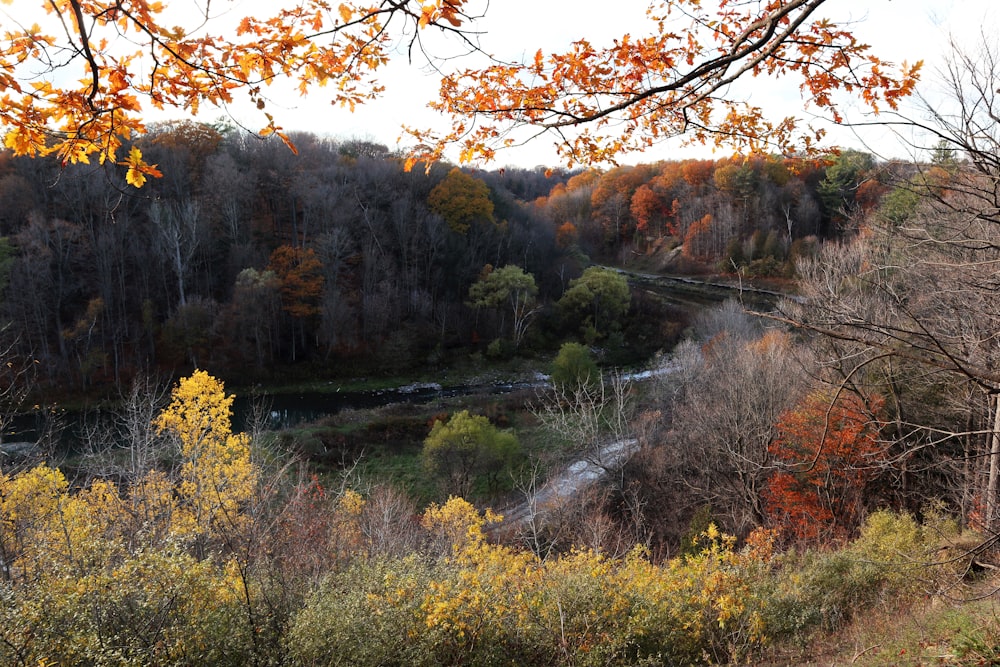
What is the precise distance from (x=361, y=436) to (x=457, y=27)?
69.3 feet

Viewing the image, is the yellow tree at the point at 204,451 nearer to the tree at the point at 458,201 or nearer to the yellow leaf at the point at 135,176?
the yellow leaf at the point at 135,176

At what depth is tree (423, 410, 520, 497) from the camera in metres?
17.2

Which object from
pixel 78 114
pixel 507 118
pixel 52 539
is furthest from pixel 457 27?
pixel 52 539

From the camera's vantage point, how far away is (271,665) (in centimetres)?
449

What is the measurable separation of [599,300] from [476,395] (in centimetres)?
1151

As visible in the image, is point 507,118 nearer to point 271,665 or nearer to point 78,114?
point 78,114

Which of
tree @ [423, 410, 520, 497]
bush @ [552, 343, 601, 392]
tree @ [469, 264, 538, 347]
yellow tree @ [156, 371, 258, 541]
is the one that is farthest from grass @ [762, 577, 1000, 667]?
tree @ [469, 264, 538, 347]

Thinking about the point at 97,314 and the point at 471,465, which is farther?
the point at 97,314

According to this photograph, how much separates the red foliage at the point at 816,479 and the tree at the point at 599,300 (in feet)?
72.3

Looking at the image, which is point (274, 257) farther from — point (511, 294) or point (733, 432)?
point (733, 432)

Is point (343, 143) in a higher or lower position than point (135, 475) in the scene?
higher

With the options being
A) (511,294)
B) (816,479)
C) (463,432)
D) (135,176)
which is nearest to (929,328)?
(816,479)

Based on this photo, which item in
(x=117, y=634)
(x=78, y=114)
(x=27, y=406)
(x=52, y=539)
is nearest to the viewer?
(x=78, y=114)

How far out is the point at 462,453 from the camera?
17.2 meters
